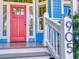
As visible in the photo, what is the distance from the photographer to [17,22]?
31.1 feet

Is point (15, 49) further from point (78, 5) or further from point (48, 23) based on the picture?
point (78, 5)

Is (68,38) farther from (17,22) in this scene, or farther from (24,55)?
(17,22)

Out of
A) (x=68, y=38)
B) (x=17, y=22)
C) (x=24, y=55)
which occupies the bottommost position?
(x=24, y=55)

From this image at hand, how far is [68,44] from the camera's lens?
17.1 ft

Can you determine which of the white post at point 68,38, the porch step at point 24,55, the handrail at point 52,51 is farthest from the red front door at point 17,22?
the white post at point 68,38

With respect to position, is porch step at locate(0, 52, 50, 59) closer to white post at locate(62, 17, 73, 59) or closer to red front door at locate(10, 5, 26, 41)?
white post at locate(62, 17, 73, 59)

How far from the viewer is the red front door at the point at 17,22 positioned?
9.34 meters

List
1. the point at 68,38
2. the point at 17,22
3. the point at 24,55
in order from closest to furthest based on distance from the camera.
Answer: the point at 68,38 < the point at 24,55 < the point at 17,22

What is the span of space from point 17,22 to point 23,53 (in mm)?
3411

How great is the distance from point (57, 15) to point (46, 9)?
1.89ft

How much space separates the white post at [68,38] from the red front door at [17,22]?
14.5ft

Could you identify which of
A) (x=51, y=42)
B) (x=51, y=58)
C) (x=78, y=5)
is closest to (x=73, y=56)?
(x=51, y=58)

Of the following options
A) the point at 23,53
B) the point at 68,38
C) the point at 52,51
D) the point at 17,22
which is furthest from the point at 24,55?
the point at 17,22

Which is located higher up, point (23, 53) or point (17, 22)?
point (17, 22)
